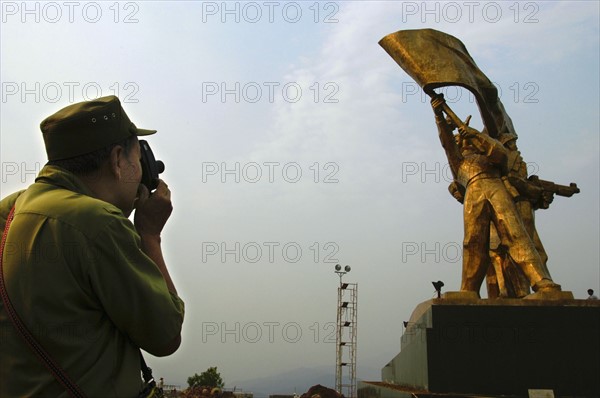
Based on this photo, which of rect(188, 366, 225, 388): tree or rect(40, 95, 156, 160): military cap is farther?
rect(188, 366, 225, 388): tree

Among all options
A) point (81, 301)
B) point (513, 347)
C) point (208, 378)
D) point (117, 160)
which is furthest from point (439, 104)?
point (208, 378)

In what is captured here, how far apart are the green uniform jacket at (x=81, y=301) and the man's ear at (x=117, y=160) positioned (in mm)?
180

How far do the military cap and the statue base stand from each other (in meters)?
6.36

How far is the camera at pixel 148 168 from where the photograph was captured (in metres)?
1.97

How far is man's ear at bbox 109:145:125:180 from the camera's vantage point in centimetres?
185

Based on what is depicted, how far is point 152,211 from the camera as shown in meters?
1.94

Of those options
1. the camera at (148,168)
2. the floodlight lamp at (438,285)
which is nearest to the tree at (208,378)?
the floodlight lamp at (438,285)

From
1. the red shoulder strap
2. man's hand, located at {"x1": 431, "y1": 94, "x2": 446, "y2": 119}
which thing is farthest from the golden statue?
the red shoulder strap

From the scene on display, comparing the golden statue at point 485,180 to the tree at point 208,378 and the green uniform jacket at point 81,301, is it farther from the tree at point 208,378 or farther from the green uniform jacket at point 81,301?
the tree at point 208,378

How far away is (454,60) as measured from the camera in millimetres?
8789

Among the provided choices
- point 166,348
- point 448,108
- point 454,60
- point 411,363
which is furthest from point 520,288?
point 166,348

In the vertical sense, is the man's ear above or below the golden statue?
below

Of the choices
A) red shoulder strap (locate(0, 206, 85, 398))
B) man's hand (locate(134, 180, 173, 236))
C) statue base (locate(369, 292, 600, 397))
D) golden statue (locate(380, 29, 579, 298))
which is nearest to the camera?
red shoulder strap (locate(0, 206, 85, 398))

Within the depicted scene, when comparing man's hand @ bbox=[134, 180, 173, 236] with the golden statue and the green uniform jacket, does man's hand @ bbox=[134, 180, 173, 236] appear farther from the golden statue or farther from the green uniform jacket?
the golden statue
